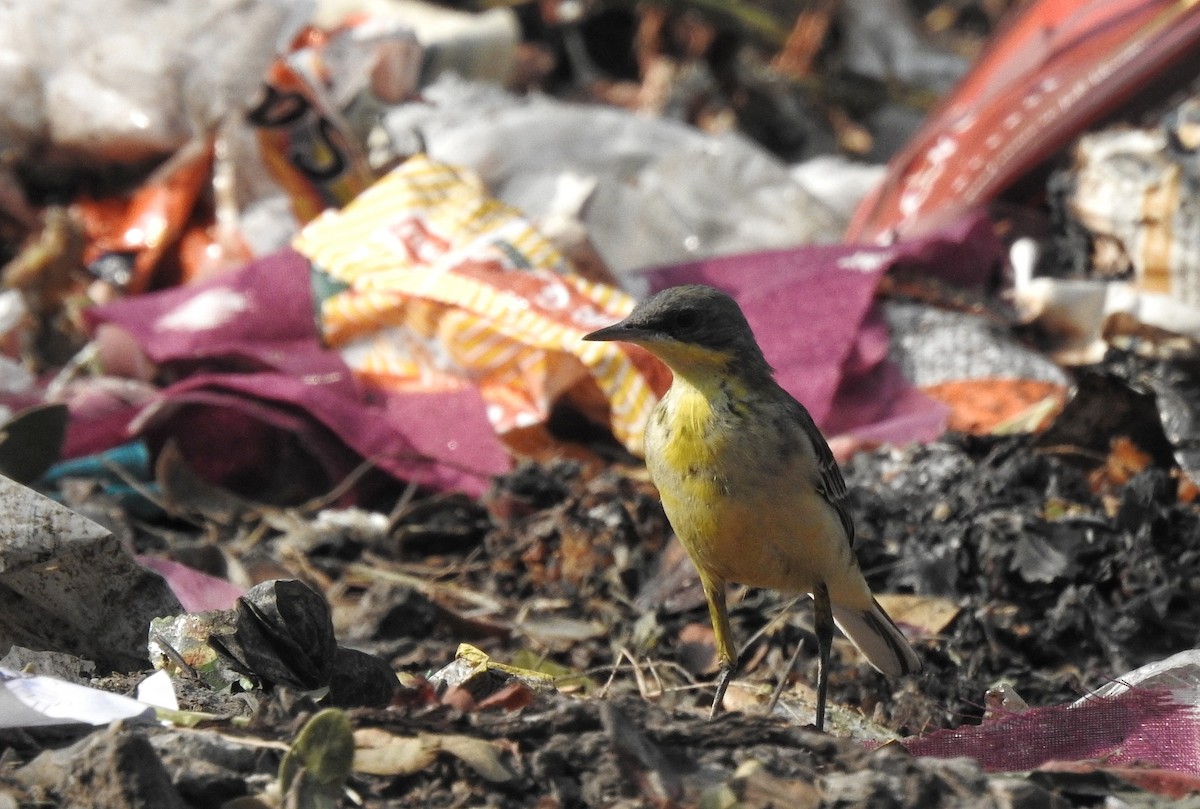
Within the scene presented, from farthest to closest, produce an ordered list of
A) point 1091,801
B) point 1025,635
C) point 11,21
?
1. point 11,21
2. point 1025,635
3. point 1091,801

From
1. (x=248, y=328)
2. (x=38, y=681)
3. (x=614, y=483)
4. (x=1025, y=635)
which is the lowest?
(x=248, y=328)

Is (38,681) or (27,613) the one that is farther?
(27,613)

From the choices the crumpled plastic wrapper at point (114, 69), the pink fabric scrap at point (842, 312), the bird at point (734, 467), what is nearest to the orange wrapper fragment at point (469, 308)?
the pink fabric scrap at point (842, 312)

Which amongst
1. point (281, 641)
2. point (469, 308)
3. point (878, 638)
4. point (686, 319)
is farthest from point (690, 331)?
point (469, 308)

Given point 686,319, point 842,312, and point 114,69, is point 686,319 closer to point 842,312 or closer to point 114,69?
point 842,312

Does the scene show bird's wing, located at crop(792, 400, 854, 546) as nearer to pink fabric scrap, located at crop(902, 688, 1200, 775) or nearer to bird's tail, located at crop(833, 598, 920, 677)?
bird's tail, located at crop(833, 598, 920, 677)

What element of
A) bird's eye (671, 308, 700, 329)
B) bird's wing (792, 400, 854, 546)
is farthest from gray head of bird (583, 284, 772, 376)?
bird's wing (792, 400, 854, 546)

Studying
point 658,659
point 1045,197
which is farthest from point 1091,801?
point 1045,197

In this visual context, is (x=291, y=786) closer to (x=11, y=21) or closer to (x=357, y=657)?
(x=357, y=657)
